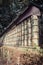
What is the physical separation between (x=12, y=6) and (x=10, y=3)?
110 cm

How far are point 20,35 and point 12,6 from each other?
9548 millimetres

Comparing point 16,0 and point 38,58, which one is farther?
point 16,0

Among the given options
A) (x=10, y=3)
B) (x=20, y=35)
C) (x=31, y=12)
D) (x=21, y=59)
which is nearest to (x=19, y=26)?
(x=20, y=35)

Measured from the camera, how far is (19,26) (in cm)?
722

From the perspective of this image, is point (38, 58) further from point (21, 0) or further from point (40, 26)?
point (21, 0)

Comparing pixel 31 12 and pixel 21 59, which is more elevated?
pixel 31 12

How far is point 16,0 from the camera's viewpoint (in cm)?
1590

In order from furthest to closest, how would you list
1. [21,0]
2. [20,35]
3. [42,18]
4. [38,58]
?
[21,0], [20,35], [42,18], [38,58]

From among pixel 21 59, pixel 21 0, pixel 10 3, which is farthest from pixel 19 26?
pixel 10 3

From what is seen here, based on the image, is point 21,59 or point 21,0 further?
point 21,0

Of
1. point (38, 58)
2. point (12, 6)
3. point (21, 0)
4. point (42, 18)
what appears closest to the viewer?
point (38, 58)

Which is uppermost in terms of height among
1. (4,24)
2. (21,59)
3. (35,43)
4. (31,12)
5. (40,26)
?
(4,24)

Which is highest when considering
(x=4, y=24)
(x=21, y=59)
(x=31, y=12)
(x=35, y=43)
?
(x=4, y=24)

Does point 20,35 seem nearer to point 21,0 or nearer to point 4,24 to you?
point 21,0
